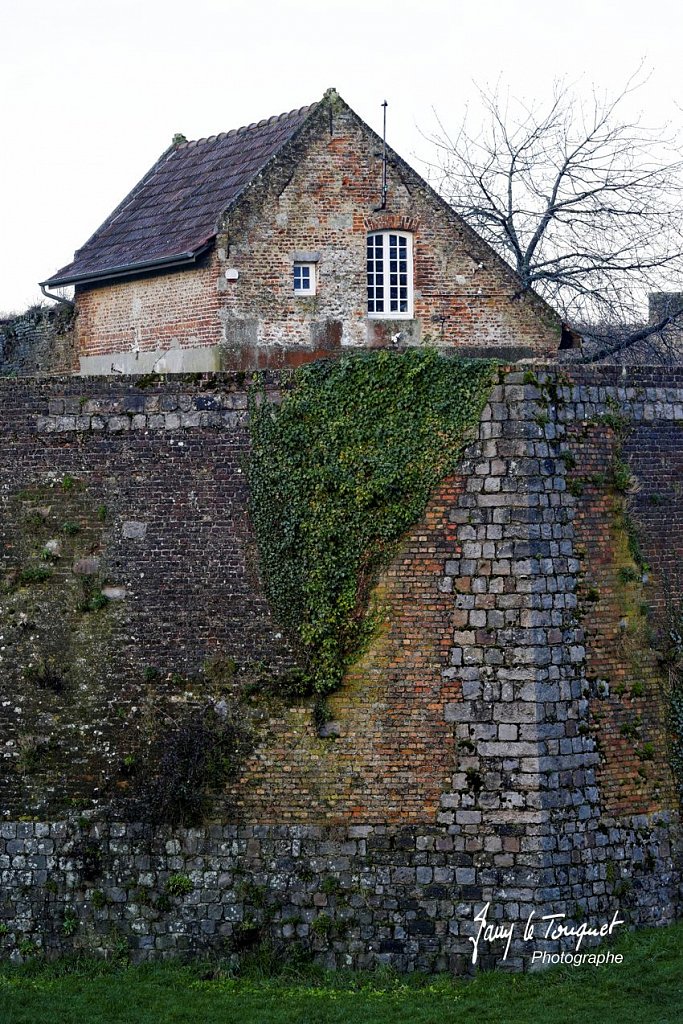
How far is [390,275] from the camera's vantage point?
899 inches

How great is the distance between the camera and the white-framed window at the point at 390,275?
74.4 feet

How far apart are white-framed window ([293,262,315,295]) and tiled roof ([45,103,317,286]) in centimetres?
147

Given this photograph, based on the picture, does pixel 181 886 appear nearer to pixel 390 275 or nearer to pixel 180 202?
pixel 390 275

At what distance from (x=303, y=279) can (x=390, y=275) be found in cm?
152

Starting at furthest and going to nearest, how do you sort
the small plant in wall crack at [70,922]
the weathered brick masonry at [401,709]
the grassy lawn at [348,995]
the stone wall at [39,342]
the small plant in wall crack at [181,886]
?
1. the stone wall at [39,342]
2. the small plant in wall crack at [70,922]
3. the small plant in wall crack at [181,886]
4. the weathered brick masonry at [401,709]
5. the grassy lawn at [348,995]

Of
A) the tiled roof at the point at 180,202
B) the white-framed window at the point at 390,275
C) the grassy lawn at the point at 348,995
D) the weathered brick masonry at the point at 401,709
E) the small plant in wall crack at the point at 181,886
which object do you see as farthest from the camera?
the white-framed window at the point at 390,275

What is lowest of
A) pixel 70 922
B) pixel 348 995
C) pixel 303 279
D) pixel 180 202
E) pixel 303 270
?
pixel 348 995

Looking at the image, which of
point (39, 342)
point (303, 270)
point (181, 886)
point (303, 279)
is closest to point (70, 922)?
point (181, 886)

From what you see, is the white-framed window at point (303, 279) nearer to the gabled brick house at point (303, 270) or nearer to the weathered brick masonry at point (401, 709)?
the gabled brick house at point (303, 270)

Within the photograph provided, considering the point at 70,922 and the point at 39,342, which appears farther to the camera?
the point at 39,342

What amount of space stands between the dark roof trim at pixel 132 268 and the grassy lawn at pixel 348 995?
10.7m

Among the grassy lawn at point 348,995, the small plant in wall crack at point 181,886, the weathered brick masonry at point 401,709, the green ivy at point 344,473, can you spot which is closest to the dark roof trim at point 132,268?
the weathered brick masonry at point 401,709

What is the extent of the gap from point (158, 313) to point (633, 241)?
360 inches

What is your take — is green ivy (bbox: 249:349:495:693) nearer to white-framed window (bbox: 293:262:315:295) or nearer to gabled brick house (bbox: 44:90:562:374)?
gabled brick house (bbox: 44:90:562:374)
